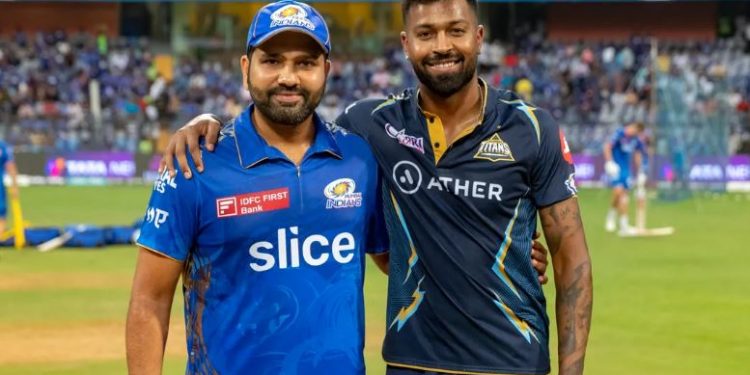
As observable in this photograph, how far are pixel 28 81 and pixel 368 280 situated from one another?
3241 centimetres

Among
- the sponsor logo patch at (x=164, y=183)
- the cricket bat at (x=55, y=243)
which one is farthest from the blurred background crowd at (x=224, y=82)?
the sponsor logo patch at (x=164, y=183)

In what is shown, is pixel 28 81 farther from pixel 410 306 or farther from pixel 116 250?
pixel 410 306

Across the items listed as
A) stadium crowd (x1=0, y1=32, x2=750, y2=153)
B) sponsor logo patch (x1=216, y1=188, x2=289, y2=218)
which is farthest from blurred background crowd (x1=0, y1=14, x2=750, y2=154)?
sponsor logo patch (x1=216, y1=188, x2=289, y2=218)

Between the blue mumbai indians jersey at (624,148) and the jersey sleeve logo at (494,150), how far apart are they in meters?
18.4

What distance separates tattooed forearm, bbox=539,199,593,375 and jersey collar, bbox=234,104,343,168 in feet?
3.37

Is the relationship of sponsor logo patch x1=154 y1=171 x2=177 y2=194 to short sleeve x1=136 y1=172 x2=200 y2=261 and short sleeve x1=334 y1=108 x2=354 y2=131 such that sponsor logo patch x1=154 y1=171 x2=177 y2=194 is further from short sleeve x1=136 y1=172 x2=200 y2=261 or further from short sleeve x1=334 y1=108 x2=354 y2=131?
short sleeve x1=334 y1=108 x2=354 y2=131

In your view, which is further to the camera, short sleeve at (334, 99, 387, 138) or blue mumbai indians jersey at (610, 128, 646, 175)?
blue mumbai indians jersey at (610, 128, 646, 175)

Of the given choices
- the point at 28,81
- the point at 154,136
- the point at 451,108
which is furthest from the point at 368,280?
the point at 28,81

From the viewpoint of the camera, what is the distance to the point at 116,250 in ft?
67.4

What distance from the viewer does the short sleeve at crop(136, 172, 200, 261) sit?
4133 mm

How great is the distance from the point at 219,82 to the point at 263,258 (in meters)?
41.8

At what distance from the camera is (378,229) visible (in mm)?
4793

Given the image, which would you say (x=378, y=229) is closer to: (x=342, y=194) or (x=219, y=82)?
(x=342, y=194)

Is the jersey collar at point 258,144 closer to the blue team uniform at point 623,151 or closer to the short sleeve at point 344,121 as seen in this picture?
the short sleeve at point 344,121
